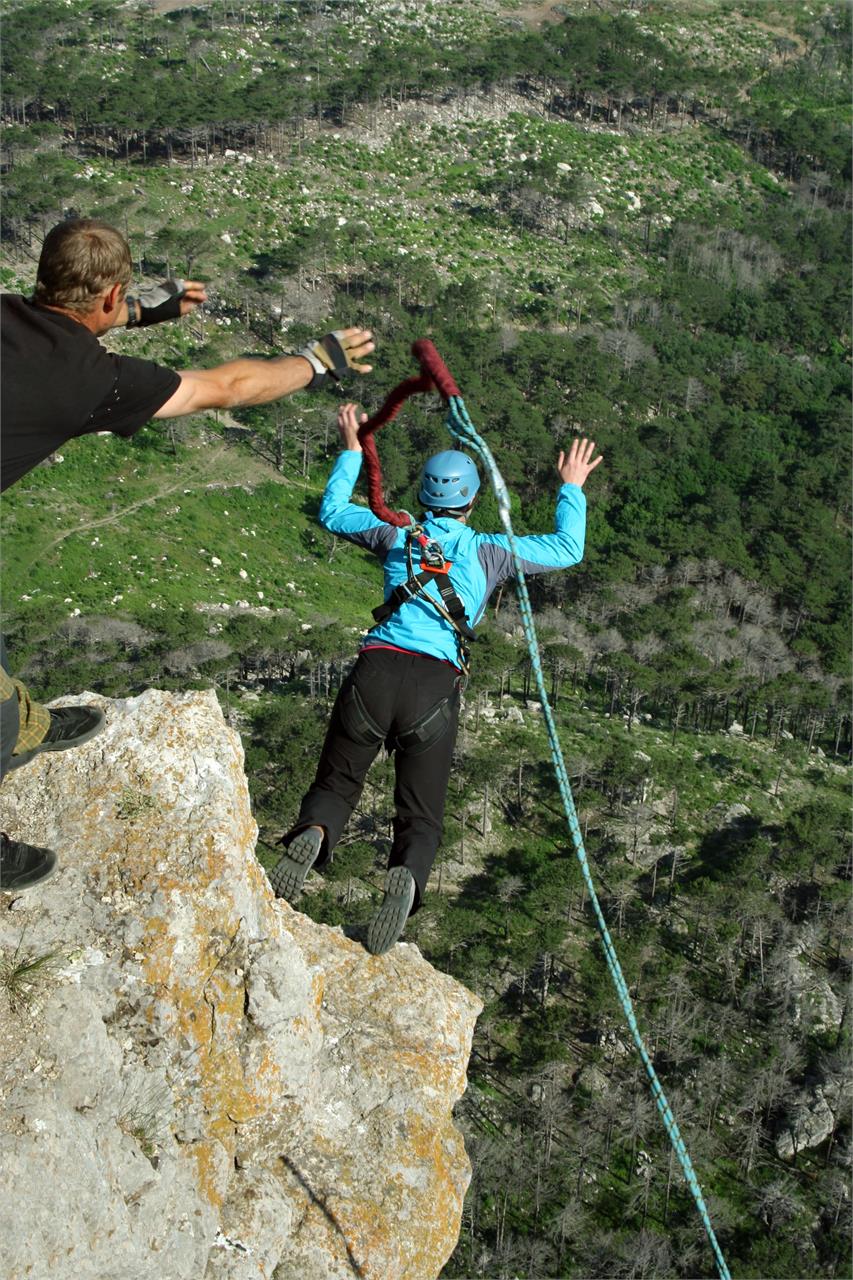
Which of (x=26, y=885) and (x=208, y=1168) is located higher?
(x=26, y=885)

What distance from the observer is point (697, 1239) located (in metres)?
29.7

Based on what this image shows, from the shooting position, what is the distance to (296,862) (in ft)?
25.4

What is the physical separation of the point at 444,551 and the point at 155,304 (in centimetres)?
278

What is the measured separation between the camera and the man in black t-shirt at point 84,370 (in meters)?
4.59

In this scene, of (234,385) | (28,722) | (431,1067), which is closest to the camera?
(234,385)

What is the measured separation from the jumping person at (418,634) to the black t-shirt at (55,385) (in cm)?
265

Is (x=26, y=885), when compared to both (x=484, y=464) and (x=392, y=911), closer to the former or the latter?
(x=392, y=911)

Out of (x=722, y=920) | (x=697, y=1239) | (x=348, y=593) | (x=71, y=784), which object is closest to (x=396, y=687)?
(x=71, y=784)

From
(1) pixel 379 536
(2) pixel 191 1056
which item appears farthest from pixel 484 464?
(2) pixel 191 1056

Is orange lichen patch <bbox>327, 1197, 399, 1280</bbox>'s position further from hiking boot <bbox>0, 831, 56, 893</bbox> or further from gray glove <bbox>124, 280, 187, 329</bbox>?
gray glove <bbox>124, 280, 187, 329</bbox>

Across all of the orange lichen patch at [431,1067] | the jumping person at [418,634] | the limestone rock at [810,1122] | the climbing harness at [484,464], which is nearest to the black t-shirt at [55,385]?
the climbing harness at [484,464]

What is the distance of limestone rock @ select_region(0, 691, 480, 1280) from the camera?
6508 millimetres

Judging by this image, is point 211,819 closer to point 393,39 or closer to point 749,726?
point 749,726

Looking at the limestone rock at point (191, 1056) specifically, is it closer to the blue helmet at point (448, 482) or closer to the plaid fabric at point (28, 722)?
the plaid fabric at point (28, 722)
